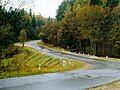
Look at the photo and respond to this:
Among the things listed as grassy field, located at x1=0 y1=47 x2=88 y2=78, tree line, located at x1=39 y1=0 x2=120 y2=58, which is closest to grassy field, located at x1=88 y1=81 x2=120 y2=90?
grassy field, located at x1=0 y1=47 x2=88 y2=78

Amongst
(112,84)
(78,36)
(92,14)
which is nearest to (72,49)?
(78,36)

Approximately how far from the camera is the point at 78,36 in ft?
→ 273

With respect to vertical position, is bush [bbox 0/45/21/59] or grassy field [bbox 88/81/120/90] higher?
bush [bbox 0/45/21/59]

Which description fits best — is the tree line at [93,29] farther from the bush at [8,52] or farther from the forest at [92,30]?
the bush at [8,52]

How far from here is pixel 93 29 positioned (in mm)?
74688

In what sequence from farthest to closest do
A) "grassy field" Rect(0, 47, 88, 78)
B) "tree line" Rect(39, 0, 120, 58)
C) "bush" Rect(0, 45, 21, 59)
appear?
1. "tree line" Rect(39, 0, 120, 58)
2. "grassy field" Rect(0, 47, 88, 78)
3. "bush" Rect(0, 45, 21, 59)

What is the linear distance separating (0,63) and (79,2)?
266ft

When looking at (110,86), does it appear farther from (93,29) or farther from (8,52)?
(93,29)

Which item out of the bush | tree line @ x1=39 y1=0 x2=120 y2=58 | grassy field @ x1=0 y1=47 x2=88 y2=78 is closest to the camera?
the bush

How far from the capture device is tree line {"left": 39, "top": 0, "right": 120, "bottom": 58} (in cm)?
7319

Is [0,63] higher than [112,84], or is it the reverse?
[0,63]

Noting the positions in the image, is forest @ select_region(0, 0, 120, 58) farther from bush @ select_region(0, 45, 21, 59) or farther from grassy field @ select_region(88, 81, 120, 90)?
bush @ select_region(0, 45, 21, 59)

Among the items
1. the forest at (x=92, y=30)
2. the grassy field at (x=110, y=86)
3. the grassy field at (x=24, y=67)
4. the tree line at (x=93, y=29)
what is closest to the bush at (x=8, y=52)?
the grassy field at (x=24, y=67)

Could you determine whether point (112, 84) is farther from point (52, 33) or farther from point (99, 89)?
point (52, 33)
